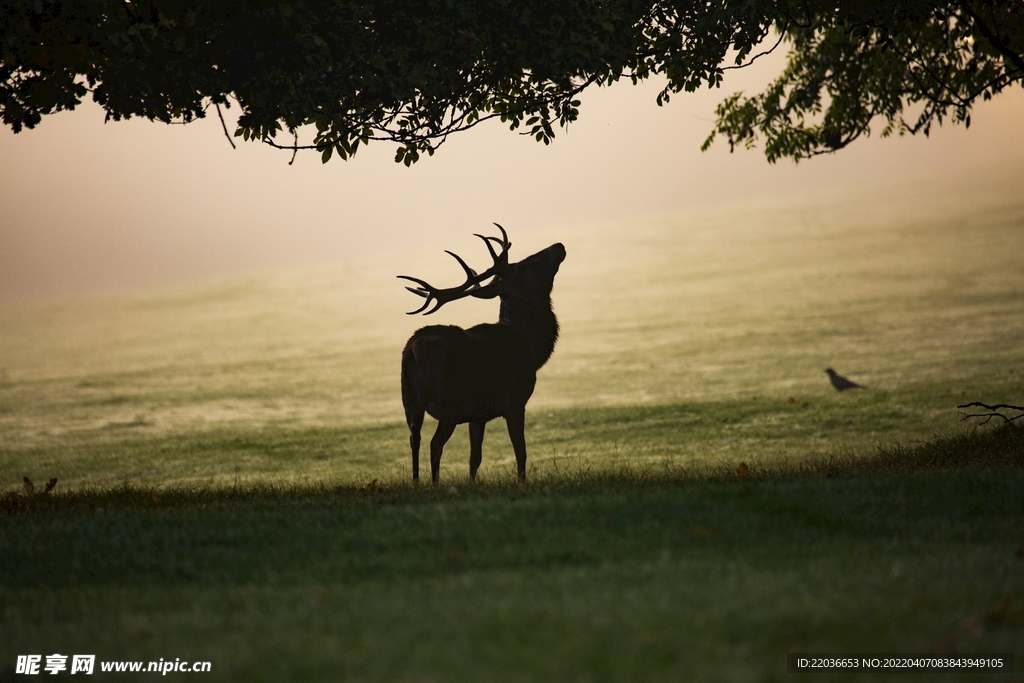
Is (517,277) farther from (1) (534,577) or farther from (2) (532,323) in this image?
(1) (534,577)

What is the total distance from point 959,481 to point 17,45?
10585 millimetres

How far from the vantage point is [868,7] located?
12.2 metres

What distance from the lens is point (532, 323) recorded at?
11.1 m

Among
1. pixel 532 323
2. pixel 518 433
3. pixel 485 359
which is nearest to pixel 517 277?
pixel 532 323

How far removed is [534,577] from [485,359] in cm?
426

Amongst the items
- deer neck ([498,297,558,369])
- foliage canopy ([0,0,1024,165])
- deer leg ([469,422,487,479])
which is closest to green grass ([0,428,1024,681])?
deer leg ([469,422,487,479])

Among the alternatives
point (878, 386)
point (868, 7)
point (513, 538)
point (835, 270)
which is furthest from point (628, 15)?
point (835, 270)

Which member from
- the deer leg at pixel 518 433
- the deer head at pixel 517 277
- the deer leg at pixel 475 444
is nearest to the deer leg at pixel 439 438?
Result: the deer leg at pixel 475 444

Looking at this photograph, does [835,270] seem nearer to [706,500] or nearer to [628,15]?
[628,15]

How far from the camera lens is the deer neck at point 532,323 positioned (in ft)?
36.2

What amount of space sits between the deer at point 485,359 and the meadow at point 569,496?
28.4 inches

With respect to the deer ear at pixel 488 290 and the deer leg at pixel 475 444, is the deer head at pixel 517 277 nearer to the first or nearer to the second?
the deer ear at pixel 488 290

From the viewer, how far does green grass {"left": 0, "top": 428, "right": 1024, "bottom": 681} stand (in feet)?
16.6

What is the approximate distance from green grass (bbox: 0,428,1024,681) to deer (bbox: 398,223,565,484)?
735mm
